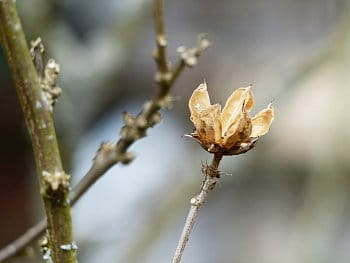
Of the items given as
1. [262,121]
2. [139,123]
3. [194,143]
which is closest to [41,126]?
[139,123]

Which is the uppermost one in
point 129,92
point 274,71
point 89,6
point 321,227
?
point 129,92

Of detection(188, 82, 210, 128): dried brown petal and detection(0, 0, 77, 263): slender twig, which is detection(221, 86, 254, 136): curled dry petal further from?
detection(0, 0, 77, 263): slender twig

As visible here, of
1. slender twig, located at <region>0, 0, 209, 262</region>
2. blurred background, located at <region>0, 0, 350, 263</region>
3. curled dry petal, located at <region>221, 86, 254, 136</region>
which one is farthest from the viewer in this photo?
blurred background, located at <region>0, 0, 350, 263</region>

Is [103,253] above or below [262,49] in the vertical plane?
below

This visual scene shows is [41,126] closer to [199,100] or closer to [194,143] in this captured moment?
[199,100]

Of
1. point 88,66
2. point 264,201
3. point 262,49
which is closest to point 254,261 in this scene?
point 264,201

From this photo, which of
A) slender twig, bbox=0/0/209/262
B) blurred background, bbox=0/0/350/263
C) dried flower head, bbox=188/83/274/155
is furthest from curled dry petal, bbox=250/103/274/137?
blurred background, bbox=0/0/350/263

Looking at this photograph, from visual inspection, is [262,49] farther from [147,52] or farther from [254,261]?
[254,261]
